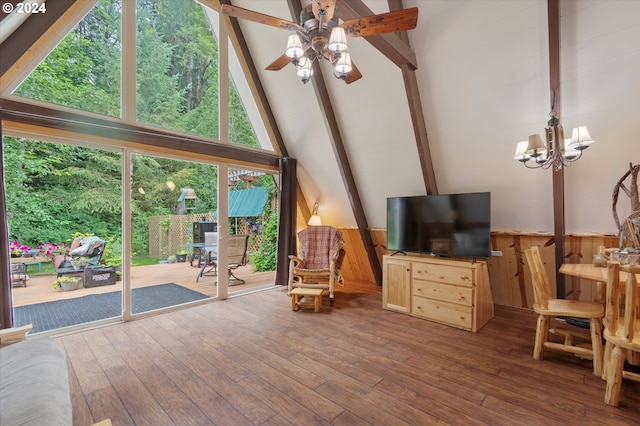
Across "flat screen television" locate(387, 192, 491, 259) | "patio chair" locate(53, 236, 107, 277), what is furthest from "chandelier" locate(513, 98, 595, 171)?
"patio chair" locate(53, 236, 107, 277)

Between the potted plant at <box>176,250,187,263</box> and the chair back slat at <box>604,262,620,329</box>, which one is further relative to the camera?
the potted plant at <box>176,250,187,263</box>

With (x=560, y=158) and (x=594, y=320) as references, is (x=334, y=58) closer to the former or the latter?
(x=560, y=158)

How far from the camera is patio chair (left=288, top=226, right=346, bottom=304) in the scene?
4.11 m

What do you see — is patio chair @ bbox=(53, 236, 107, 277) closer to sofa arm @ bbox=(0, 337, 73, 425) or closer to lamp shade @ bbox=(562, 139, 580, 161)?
sofa arm @ bbox=(0, 337, 73, 425)

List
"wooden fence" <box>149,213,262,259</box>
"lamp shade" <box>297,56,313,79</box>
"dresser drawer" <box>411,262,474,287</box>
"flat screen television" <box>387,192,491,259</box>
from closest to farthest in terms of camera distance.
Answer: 1. "lamp shade" <box>297,56,313,79</box>
2. "dresser drawer" <box>411,262,474,287</box>
3. "flat screen television" <box>387,192,491,259</box>
4. "wooden fence" <box>149,213,262,259</box>

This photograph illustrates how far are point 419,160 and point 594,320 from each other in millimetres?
2272

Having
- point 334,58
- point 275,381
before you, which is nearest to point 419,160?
point 334,58

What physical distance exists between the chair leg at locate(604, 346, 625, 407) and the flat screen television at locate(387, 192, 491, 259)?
1.42 meters

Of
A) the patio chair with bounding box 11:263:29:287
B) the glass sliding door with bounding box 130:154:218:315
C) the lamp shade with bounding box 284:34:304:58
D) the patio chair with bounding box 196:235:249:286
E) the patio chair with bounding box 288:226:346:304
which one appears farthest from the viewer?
the patio chair with bounding box 196:235:249:286

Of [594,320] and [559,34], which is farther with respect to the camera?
[559,34]

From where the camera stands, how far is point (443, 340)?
2.85m

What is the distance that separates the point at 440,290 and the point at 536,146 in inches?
69.9

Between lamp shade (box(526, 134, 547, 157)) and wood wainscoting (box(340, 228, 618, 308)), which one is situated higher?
lamp shade (box(526, 134, 547, 157))

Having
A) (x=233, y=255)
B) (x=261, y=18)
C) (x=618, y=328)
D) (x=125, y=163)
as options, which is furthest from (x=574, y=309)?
(x=125, y=163)
